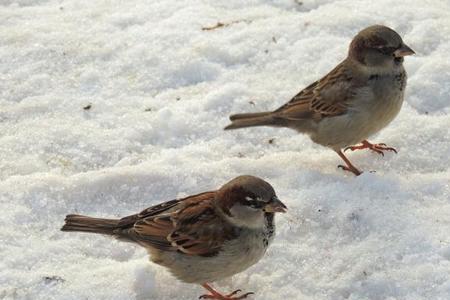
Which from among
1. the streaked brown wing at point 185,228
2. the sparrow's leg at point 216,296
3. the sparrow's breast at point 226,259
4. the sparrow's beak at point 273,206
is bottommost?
the sparrow's leg at point 216,296

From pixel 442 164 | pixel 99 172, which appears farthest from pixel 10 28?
pixel 442 164

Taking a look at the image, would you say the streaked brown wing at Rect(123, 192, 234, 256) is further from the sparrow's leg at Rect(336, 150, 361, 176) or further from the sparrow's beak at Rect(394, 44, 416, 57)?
the sparrow's beak at Rect(394, 44, 416, 57)

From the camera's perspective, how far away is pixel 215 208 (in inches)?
174

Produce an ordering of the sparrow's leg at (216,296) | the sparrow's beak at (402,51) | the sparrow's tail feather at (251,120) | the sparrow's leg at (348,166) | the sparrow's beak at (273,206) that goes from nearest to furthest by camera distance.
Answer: the sparrow's beak at (273,206)
the sparrow's leg at (216,296)
the sparrow's beak at (402,51)
the sparrow's leg at (348,166)
the sparrow's tail feather at (251,120)

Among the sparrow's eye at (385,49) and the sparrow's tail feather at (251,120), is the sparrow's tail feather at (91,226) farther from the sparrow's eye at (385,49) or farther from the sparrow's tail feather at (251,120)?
the sparrow's eye at (385,49)

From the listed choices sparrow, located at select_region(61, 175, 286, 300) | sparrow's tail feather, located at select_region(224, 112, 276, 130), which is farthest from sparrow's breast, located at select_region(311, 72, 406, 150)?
sparrow, located at select_region(61, 175, 286, 300)

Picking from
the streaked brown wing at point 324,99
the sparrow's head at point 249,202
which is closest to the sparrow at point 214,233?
the sparrow's head at point 249,202

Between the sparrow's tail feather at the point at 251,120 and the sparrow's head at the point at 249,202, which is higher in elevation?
the sparrow's head at the point at 249,202

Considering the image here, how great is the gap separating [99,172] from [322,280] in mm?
1686

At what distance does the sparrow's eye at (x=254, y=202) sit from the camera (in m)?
4.31

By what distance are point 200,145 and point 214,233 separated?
1.41m

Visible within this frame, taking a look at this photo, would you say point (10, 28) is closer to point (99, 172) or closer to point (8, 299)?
point (99, 172)

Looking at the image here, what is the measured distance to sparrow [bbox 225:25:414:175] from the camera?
529 cm

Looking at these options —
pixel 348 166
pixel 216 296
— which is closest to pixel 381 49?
pixel 348 166
